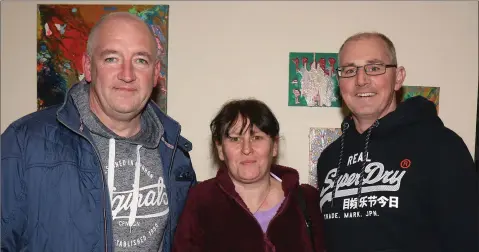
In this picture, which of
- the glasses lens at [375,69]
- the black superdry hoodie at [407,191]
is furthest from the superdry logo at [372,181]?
the glasses lens at [375,69]

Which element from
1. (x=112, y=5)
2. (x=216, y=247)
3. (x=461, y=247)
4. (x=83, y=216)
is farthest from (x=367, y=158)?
(x=112, y=5)

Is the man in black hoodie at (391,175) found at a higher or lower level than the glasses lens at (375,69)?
lower

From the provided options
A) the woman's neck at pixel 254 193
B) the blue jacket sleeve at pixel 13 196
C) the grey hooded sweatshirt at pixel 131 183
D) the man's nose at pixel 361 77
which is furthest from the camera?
the woman's neck at pixel 254 193

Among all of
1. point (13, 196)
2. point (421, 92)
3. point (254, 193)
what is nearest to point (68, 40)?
point (13, 196)

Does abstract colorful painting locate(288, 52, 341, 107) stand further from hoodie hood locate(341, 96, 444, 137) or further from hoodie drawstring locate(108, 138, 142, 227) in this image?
hoodie drawstring locate(108, 138, 142, 227)

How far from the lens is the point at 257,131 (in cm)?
202

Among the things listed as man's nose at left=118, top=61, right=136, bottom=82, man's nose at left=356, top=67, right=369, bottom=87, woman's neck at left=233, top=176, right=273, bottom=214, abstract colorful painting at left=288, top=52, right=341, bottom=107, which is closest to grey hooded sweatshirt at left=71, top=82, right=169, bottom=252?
man's nose at left=118, top=61, right=136, bottom=82

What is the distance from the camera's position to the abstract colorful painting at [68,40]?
107 inches

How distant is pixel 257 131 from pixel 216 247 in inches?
24.5

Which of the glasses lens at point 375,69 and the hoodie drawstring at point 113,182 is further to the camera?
the glasses lens at point 375,69

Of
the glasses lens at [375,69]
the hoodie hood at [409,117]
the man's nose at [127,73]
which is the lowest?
the hoodie hood at [409,117]

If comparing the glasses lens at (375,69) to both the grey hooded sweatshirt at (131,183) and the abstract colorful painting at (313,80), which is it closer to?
the abstract colorful painting at (313,80)

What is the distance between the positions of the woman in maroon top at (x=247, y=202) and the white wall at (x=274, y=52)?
0.68 meters

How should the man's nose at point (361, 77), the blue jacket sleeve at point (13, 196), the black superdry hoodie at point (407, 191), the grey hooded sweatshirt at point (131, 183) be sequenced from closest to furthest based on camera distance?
the blue jacket sleeve at point (13, 196)
the black superdry hoodie at point (407, 191)
the grey hooded sweatshirt at point (131, 183)
the man's nose at point (361, 77)
